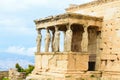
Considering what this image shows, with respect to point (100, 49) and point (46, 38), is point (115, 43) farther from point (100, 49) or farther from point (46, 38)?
point (46, 38)

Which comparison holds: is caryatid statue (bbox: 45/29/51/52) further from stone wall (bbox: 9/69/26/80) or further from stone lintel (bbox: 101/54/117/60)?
stone wall (bbox: 9/69/26/80)

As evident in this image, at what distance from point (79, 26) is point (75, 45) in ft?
6.38

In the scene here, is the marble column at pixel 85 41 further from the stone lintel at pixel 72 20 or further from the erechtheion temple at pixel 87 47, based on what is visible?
the stone lintel at pixel 72 20

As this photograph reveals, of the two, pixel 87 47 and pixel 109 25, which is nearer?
pixel 109 25

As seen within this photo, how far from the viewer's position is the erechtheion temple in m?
22.0

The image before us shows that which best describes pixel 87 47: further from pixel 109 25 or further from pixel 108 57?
pixel 109 25

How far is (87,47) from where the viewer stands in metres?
23.4

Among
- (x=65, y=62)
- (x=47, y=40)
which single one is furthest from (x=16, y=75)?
(x=65, y=62)

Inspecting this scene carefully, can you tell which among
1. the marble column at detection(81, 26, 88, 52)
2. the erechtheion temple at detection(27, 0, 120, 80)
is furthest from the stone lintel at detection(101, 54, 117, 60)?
the marble column at detection(81, 26, 88, 52)

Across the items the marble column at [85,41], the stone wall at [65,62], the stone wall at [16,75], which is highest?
the marble column at [85,41]

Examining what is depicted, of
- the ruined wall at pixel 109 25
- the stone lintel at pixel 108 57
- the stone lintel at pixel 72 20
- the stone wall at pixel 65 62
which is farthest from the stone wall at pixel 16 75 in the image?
the stone lintel at pixel 108 57

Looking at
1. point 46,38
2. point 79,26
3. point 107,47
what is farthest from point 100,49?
point 46,38

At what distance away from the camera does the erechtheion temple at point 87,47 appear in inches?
867

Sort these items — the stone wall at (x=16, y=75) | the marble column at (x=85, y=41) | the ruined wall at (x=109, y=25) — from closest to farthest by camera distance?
the ruined wall at (x=109, y=25)
the marble column at (x=85, y=41)
the stone wall at (x=16, y=75)
